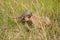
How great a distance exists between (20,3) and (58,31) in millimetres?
770

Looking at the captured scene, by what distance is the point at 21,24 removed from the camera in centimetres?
322

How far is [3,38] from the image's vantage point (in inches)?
116

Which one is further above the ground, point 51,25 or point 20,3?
point 20,3

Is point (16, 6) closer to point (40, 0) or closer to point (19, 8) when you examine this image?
point (19, 8)

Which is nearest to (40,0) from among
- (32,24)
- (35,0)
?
(35,0)

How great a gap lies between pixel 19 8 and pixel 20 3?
92 mm

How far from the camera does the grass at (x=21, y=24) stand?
299cm

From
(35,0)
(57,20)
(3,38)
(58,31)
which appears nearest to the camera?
(3,38)

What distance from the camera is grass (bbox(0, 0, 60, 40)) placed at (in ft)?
9.82

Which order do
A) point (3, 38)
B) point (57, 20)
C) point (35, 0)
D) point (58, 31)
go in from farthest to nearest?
point (35, 0) < point (57, 20) < point (58, 31) < point (3, 38)

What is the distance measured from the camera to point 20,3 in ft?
11.7

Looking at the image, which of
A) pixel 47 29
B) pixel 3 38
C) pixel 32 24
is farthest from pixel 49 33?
pixel 3 38

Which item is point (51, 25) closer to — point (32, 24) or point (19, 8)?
point (32, 24)

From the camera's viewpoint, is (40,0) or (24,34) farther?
(40,0)
